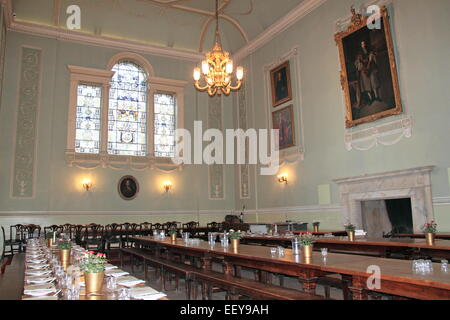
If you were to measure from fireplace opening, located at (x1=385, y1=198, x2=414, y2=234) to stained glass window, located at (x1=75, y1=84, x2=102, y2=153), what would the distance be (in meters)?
9.26

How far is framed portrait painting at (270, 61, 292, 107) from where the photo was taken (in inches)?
482

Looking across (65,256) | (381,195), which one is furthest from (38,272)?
(381,195)

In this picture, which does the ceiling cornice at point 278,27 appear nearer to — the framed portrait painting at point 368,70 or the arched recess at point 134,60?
the framed portrait painting at point 368,70

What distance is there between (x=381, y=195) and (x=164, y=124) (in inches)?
325

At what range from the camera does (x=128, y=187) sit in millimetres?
13234

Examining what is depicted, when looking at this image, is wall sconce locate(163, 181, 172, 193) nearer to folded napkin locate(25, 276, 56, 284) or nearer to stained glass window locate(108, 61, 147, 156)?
stained glass window locate(108, 61, 147, 156)

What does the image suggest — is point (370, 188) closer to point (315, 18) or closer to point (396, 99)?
point (396, 99)

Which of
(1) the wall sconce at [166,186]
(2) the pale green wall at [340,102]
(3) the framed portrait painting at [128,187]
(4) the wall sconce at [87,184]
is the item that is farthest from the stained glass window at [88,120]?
(2) the pale green wall at [340,102]

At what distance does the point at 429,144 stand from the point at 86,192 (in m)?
10.0

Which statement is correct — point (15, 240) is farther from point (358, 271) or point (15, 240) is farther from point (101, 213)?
point (358, 271)

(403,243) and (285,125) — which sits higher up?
(285,125)

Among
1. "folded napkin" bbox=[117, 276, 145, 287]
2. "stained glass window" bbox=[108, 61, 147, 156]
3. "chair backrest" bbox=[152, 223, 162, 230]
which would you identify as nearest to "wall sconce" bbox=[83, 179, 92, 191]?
"stained glass window" bbox=[108, 61, 147, 156]

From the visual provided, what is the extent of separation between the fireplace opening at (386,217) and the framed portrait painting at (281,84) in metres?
4.33
